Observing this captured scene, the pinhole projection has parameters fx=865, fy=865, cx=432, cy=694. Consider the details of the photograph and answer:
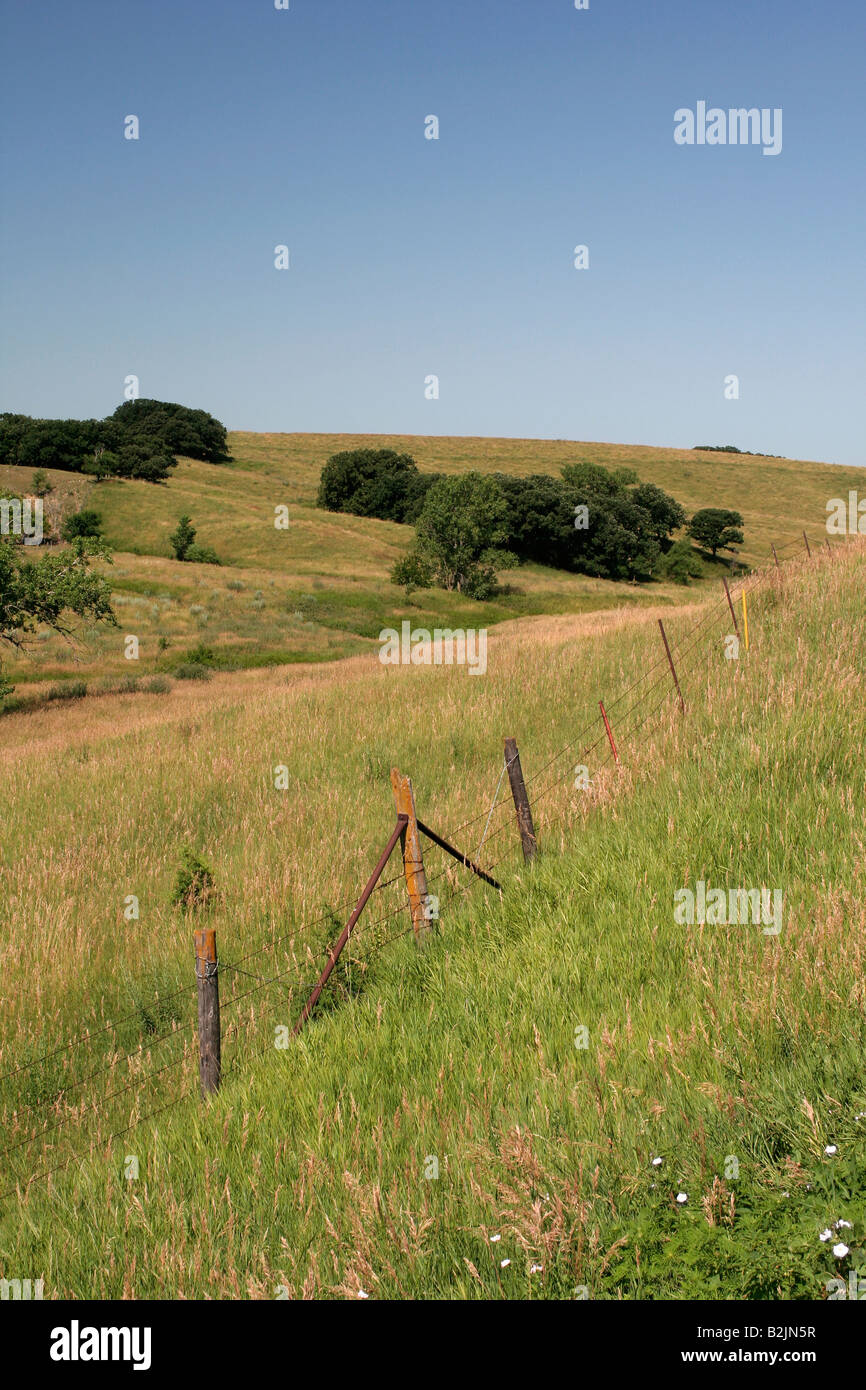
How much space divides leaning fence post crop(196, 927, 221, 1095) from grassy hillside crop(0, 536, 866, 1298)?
202 millimetres

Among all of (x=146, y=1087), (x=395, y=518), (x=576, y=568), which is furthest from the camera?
(x=395, y=518)

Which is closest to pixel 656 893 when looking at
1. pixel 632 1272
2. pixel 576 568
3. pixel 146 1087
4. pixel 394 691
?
pixel 632 1272

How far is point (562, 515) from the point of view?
7619 cm

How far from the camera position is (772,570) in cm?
1534

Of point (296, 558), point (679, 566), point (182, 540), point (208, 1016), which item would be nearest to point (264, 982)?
point (208, 1016)

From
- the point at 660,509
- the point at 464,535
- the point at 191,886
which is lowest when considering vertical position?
the point at 191,886

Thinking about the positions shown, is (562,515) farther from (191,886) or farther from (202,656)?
(191,886)

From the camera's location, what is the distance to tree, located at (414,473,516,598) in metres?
59.5

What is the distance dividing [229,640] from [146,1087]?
3757cm

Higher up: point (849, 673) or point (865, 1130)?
point (849, 673)

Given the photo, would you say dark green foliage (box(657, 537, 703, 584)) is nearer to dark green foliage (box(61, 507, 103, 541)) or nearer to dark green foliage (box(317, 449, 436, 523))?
dark green foliage (box(317, 449, 436, 523))

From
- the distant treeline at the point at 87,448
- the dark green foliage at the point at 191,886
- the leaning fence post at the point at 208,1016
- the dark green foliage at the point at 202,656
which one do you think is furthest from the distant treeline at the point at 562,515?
the leaning fence post at the point at 208,1016

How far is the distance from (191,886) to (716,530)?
265 feet

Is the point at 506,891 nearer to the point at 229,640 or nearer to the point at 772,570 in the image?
the point at 772,570
